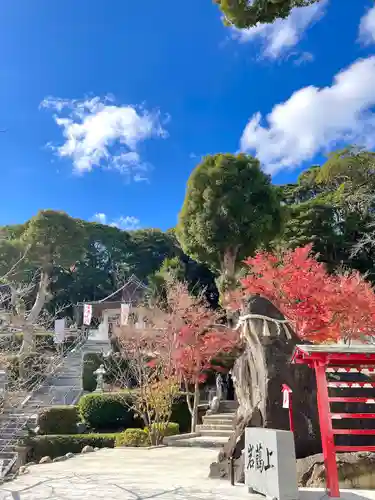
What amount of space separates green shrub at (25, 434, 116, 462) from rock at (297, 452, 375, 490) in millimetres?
9176

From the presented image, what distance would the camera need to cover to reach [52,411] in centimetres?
1532

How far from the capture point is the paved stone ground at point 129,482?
20.8 ft

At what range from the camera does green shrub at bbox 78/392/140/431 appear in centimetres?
1634

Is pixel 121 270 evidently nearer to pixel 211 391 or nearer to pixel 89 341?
pixel 89 341

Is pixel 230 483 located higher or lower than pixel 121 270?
lower

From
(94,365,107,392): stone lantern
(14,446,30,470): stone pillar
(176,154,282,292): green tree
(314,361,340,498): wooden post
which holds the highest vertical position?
(176,154,282,292): green tree

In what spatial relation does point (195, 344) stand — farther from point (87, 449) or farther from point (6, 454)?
point (6, 454)

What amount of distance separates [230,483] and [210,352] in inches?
393

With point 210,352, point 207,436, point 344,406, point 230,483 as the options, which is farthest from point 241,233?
point 230,483

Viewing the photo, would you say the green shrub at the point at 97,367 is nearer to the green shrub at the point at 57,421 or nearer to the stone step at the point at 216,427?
the green shrub at the point at 57,421

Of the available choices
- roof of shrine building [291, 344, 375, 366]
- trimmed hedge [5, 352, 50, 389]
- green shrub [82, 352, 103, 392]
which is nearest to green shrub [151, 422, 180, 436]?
trimmed hedge [5, 352, 50, 389]

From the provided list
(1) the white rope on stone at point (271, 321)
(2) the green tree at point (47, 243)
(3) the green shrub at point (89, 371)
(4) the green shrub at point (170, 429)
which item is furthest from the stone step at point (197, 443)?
(2) the green tree at point (47, 243)

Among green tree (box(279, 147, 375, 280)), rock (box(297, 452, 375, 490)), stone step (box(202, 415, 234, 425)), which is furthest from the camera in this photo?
green tree (box(279, 147, 375, 280))

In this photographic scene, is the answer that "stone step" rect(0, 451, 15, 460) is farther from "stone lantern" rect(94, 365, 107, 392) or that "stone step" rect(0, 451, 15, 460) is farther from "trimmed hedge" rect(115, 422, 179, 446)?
"stone lantern" rect(94, 365, 107, 392)
